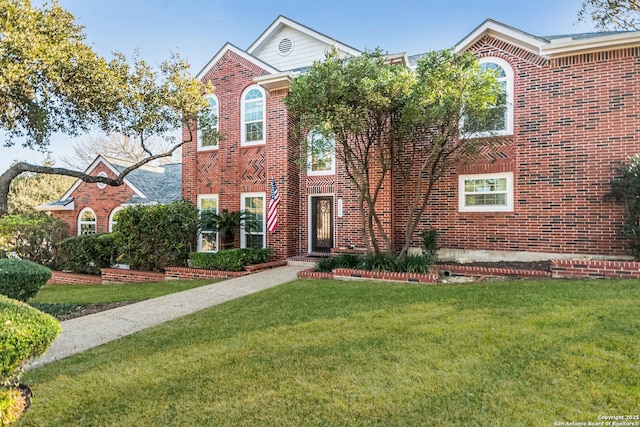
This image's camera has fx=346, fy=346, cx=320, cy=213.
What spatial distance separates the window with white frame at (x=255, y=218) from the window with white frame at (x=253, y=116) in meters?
2.02

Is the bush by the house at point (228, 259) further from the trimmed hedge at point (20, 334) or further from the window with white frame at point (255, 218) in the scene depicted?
the trimmed hedge at point (20, 334)

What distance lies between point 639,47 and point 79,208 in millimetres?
22443

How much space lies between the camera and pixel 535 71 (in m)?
9.80

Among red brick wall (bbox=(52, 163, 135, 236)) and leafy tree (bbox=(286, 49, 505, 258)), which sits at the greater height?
leafy tree (bbox=(286, 49, 505, 258))

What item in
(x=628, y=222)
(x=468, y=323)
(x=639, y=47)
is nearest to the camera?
(x=468, y=323)

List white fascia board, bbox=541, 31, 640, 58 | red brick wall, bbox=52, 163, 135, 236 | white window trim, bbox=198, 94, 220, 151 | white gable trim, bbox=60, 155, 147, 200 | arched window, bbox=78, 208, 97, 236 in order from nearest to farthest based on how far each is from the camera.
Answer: white fascia board, bbox=541, 31, 640, 58 < white window trim, bbox=198, 94, 220, 151 < white gable trim, bbox=60, 155, 147, 200 < red brick wall, bbox=52, 163, 135, 236 < arched window, bbox=78, 208, 97, 236

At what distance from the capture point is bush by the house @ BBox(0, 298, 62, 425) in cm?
247

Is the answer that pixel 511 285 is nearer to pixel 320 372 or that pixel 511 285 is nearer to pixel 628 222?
pixel 628 222

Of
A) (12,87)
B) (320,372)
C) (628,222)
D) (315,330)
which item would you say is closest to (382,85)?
(315,330)

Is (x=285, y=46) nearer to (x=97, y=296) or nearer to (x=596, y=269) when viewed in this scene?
(x=97, y=296)

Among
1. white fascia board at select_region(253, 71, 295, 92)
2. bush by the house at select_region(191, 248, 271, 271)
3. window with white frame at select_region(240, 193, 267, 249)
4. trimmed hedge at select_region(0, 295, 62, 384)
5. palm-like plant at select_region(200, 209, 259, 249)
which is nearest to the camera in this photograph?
trimmed hedge at select_region(0, 295, 62, 384)

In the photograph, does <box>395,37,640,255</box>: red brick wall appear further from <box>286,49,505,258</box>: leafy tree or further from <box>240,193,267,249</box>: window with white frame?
<box>240,193,267,249</box>: window with white frame

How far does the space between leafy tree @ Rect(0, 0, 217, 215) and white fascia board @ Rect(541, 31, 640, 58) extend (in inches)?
409

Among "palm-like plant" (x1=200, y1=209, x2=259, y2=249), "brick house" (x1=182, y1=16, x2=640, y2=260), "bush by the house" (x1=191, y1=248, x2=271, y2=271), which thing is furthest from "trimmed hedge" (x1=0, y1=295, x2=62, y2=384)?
"palm-like plant" (x1=200, y1=209, x2=259, y2=249)
